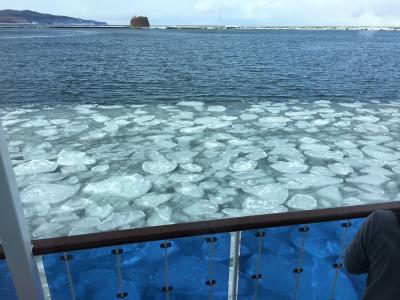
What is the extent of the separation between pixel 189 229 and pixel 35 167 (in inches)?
162

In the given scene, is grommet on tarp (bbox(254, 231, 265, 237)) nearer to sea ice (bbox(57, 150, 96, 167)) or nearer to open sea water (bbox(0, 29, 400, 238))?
open sea water (bbox(0, 29, 400, 238))

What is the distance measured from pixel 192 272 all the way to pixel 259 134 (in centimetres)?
469

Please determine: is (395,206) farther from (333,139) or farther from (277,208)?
(333,139)

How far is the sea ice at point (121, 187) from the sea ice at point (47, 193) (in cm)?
21

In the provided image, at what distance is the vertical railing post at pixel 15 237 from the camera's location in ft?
3.35

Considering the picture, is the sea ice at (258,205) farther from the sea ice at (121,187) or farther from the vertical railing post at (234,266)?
the vertical railing post at (234,266)

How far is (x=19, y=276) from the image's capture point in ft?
3.84

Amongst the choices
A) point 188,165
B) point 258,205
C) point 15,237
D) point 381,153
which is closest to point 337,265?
point 15,237

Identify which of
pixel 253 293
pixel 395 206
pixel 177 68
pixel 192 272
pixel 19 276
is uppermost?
pixel 395 206

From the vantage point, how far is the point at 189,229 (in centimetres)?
127

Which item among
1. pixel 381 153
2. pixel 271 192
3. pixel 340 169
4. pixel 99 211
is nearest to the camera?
pixel 99 211

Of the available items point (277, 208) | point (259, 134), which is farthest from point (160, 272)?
point (259, 134)

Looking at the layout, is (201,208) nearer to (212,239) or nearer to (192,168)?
(192,168)

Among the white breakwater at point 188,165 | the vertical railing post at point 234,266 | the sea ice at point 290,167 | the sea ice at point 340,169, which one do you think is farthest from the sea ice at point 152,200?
the sea ice at point 340,169
